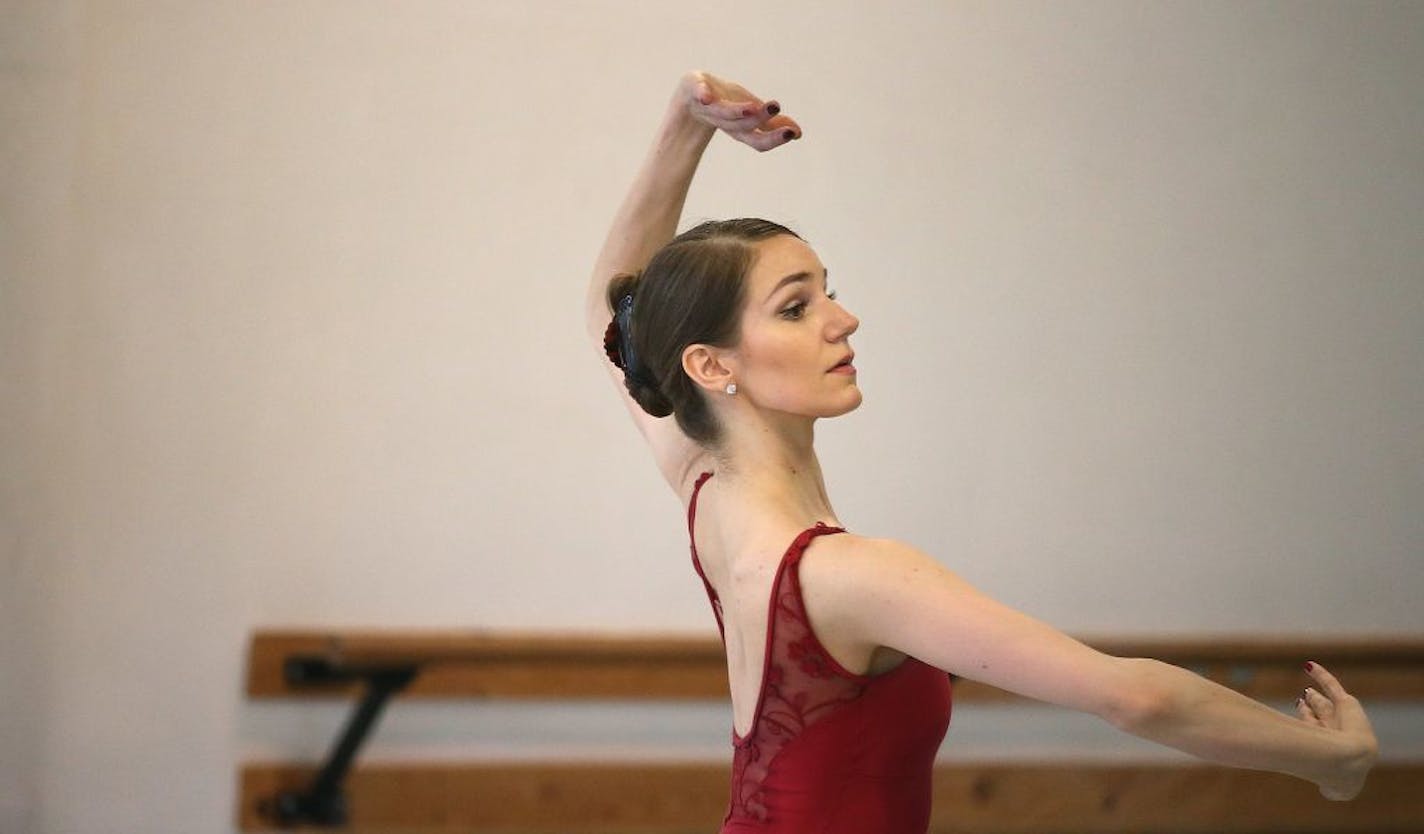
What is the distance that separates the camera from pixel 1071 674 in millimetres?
1415

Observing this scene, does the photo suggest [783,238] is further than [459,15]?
No

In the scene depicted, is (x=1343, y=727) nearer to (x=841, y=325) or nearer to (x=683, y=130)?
(x=841, y=325)

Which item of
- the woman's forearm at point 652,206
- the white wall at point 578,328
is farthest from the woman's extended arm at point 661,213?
the white wall at point 578,328

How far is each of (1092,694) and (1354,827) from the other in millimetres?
2625

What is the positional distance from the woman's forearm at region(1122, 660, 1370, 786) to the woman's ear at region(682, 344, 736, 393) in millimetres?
544

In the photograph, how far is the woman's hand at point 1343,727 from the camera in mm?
1501

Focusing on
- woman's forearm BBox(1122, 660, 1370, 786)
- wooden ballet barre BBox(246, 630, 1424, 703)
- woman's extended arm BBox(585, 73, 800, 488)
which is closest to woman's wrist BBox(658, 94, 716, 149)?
woman's extended arm BBox(585, 73, 800, 488)

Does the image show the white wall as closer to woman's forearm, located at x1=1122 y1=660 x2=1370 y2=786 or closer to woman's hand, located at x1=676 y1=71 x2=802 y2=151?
woman's hand, located at x1=676 y1=71 x2=802 y2=151

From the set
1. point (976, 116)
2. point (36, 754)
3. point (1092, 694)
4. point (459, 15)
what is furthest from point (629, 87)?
point (1092, 694)

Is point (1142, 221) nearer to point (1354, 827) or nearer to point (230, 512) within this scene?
point (1354, 827)

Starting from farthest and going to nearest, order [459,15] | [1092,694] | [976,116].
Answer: [976,116] → [459,15] → [1092,694]

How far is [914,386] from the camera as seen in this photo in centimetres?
350

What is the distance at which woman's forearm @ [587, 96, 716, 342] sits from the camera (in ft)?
6.82

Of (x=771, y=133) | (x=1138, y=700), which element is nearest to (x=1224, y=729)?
(x=1138, y=700)
